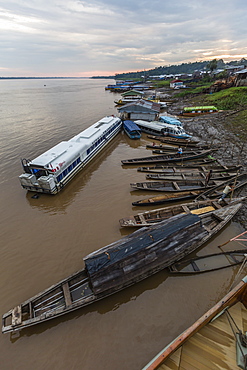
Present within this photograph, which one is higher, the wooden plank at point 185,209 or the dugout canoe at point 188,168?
the dugout canoe at point 188,168

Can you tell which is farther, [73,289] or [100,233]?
[100,233]

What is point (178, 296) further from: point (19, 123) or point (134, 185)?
point (19, 123)

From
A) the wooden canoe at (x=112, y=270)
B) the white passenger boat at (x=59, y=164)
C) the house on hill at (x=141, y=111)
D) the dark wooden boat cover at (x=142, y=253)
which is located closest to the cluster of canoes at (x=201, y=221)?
the dark wooden boat cover at (x=142, y=253)

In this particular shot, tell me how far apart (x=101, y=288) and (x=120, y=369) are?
3.39 metres

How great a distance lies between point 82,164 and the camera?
2375 centimetres

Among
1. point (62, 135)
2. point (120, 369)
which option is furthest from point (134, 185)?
point (62, 135)

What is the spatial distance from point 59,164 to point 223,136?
29193mm

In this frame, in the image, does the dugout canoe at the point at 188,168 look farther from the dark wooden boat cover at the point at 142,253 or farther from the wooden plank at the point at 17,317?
the wooden plank at the point at 17,317

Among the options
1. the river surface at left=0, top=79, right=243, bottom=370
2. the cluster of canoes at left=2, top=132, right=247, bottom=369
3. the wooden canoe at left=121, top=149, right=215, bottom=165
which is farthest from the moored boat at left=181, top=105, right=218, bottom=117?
the river surface at left=0, top=79, right=243, bottom=370

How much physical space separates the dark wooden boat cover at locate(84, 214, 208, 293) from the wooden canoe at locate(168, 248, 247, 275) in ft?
2.89

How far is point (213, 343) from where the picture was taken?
21.1 ft

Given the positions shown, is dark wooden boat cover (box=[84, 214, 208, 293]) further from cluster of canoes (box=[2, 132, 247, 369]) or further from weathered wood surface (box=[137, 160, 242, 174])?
weathered wood surface (box=[137, 160, 242, 174])

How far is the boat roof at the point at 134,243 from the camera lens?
368 inches

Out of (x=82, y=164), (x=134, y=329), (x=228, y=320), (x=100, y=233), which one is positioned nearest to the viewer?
(x=228, y=320)
